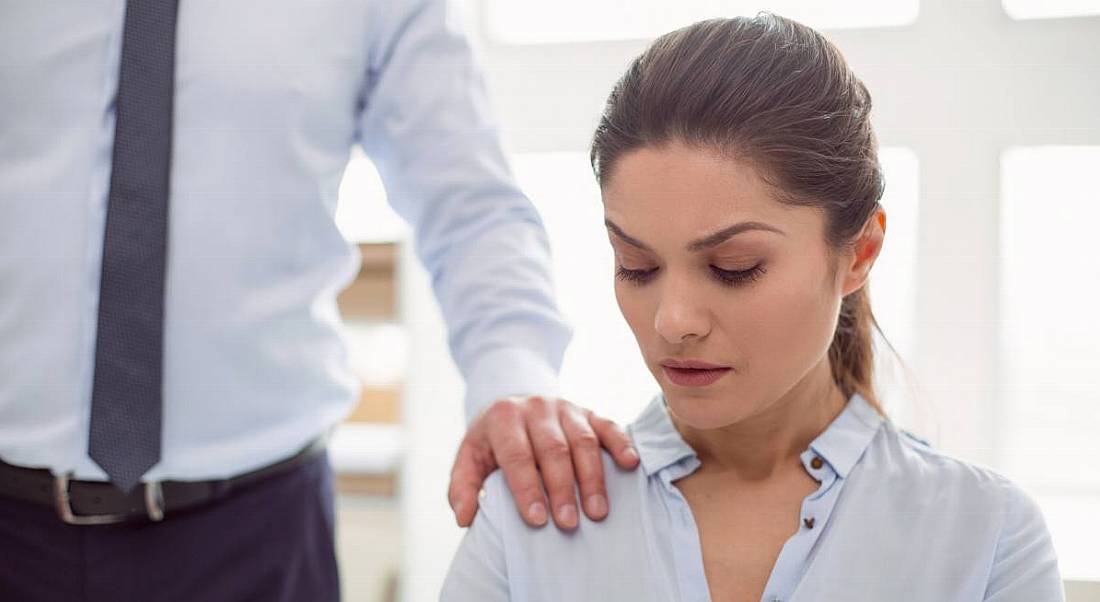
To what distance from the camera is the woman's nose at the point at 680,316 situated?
1.09 meters

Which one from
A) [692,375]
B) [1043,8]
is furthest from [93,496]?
[1043,8]

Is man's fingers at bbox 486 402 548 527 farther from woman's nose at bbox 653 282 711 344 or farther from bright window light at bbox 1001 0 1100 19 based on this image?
bright window light at bbox 1001 0 1100 19

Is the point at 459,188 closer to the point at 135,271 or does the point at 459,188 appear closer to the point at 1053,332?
the point at 135,271

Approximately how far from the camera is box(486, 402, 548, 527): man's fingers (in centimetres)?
118

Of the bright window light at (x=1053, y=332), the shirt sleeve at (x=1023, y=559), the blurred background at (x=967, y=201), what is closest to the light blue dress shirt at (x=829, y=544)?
the shirt sleeve at (x=1023, y=559)

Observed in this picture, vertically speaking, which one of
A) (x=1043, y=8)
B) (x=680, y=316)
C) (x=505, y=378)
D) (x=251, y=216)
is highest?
(x=1043, y=8)

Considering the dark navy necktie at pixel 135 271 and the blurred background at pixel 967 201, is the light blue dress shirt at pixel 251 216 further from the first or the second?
the blurred background at pixel 967 201

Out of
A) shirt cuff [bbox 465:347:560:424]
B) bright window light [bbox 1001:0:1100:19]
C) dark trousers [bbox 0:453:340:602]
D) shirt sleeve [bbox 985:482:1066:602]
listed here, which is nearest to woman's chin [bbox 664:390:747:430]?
shirt cuff [bbox 465:347:560:424]

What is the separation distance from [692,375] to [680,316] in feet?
0.29

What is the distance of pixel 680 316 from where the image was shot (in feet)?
3.57

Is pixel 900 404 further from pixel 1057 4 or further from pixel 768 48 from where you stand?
pixel 768 48

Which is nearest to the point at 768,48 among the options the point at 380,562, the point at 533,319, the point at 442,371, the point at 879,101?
the point at 533,319

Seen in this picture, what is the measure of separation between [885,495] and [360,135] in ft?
2.96

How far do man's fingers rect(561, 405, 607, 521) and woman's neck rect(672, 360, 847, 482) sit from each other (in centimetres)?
15
